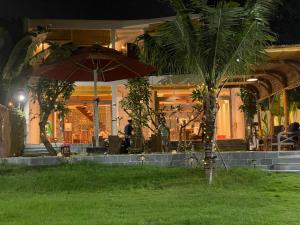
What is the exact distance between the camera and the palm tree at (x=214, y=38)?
10.8m

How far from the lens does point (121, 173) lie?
11117mm

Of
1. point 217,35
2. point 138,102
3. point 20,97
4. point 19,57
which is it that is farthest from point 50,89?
point 217,35

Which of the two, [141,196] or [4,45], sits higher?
[4,45]

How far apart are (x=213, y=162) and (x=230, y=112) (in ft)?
52.7

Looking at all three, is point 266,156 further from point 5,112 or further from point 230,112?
point 230,112

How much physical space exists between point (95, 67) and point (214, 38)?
4455 millimetres

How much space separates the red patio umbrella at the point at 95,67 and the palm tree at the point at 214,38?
238 cm

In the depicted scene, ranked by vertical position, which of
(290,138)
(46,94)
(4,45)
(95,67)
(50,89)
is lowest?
(290,138)

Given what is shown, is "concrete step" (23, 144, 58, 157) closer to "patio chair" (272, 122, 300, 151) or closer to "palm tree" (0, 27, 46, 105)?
"palm tree" (0, 27, 46, 105)

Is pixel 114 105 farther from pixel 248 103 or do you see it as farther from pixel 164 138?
pixel 164 138

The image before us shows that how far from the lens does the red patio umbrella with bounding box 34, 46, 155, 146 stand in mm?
13109

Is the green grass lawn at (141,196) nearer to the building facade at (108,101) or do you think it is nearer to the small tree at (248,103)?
the small tree at (248,103)

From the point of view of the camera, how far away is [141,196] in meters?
9.09

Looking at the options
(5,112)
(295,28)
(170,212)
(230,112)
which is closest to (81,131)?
(230,112)
